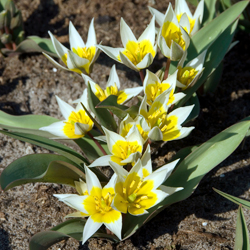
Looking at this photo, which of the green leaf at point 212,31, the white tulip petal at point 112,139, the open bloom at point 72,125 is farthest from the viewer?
the green leaf at point 212,31

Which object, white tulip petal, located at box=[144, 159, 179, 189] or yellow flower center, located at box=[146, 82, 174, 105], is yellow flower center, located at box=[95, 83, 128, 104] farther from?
white tulip petal, located at box=[144, 159, 179, 189]

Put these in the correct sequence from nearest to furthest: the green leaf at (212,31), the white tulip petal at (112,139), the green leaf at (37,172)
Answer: the green leaf at (37,172) < the white tulip petal at (112,139) < the green leaf at (212,31)

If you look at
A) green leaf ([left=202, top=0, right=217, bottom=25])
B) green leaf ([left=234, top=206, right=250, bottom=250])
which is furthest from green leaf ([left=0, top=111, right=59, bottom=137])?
green leaf ([left=202, top=0, right=217, bottom=25])

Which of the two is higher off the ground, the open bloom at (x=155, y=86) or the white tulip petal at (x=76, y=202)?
the open bloom at (x=155, y=86)

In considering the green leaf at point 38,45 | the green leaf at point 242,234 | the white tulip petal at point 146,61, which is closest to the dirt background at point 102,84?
the green leaf at point 38,45

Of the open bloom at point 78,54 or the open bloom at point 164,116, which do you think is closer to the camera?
the open bloom at point 164,116

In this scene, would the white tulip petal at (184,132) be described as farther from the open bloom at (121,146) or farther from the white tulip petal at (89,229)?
the white tulip petal at (89,229)

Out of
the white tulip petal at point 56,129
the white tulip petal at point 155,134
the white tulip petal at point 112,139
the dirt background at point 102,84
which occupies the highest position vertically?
the white tulip petal at point 155,134

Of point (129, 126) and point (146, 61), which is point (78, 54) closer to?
point (146, 61)
